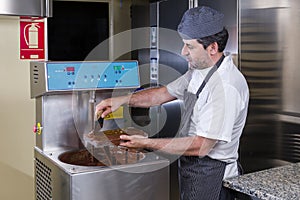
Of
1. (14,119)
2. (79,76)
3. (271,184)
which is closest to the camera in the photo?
(271,184)

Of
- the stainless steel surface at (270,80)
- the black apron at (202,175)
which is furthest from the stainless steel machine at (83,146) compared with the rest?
the stainless steel surface at (270,80)

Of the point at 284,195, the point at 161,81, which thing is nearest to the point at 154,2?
the point at 161,81

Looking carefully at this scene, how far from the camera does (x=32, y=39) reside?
3.23 meters

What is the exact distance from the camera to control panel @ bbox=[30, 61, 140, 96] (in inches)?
66.2

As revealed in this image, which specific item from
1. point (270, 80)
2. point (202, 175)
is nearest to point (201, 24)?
point (202, 175)

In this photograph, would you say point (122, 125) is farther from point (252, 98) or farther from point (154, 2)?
point (154, 2)

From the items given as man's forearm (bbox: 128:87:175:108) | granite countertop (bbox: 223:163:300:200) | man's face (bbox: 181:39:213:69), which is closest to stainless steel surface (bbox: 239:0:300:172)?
man's forearm (bbox: 128:87:175:108)

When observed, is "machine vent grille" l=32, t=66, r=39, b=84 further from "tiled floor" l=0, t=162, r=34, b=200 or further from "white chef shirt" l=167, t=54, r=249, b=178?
"tiled floor" l=0, t=162, r=34, b=200

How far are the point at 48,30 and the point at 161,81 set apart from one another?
3.18 feet

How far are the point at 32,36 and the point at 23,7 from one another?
3.44 feet

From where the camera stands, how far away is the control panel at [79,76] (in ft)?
5.52

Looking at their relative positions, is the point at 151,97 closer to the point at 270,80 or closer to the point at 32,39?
the point at 270,80

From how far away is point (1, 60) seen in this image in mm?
3107

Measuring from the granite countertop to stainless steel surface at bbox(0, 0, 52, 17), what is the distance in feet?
4.58
